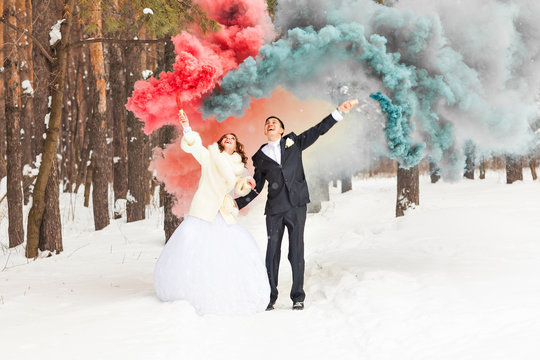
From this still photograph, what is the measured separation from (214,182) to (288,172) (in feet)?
2.57

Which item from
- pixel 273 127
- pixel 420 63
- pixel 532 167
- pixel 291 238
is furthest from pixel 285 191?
pixel 532 167

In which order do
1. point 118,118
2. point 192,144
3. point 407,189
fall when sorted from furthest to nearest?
point 118,118 < point 407,189 < point 192,144

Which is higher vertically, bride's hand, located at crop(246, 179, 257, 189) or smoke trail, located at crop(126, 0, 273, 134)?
smoke trail, located at crop(126, 0, 273, 134)

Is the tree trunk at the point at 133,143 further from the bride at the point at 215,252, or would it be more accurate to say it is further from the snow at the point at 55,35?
the bride at the point at 215,252

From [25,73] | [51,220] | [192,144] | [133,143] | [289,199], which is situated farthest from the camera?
[133,143]

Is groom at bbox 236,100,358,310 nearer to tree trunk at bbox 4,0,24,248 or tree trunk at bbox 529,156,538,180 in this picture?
tree trunk at bbox 4,0,24,248

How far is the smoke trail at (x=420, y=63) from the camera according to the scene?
17.3 ft

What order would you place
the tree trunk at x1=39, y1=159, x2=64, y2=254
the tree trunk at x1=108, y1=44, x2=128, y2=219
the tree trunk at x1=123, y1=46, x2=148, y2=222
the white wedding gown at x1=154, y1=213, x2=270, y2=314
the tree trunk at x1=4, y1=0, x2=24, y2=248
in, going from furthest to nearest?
the tree trunk at x1=123, y1=46, x2=148, y2=222 < the tree trunk at x1=108, y1=44, x2=128, y2=219 < the tree trunk at x1=4, y1=0, x2=24, y2=248 < the tree trunk at x1=39, y1=159, x2=64, y2=254 < the white wedding gown at x1=154, y1=213, x2=270, y2=314

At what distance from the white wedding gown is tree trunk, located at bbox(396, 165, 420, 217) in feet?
21.7

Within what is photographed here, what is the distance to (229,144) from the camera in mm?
5129

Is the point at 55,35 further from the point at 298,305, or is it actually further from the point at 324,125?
the point at 298,305

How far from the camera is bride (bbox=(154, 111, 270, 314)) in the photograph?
475 cm

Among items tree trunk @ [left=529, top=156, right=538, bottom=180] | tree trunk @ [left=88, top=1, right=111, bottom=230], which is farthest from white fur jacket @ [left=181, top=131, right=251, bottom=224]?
tree trunk @ [left=529, top=156, right=538, bottom=180]

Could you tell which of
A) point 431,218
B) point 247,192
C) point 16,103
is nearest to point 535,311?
point 247,192
